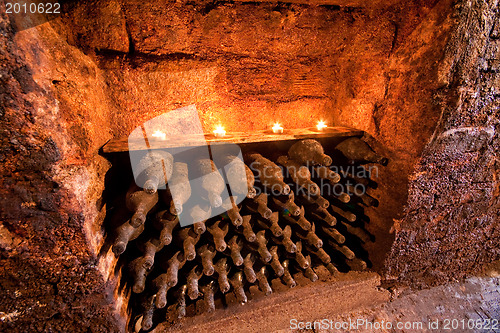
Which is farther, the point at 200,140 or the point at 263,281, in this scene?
the point at 263,281

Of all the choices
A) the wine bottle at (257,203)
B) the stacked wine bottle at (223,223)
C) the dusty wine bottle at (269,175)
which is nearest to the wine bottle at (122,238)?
the stacked wine bottle at (223,223)

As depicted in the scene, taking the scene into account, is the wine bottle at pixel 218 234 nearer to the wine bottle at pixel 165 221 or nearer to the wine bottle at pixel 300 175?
the wine bottle at pixel 165 221

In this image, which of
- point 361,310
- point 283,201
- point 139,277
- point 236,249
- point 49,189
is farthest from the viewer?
point 361,310

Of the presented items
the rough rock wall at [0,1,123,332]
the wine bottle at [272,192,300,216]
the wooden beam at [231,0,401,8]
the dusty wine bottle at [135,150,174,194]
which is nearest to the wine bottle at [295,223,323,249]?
the wine bottle at [272,192,300,216]

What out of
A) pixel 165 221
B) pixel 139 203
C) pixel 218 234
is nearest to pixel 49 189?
pixel 139 203

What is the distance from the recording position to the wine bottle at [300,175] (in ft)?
4.44

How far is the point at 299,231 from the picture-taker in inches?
63.2

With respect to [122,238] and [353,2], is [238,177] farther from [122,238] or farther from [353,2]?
[353,2]

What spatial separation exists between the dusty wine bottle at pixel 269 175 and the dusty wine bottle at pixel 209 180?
0.92 ft

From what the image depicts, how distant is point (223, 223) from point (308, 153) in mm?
745

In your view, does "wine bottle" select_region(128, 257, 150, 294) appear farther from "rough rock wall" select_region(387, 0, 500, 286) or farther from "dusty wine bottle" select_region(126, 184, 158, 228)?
"rough rock wall" select_region(387, 0, 500, 286)

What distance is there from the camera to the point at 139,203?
3.78 feet

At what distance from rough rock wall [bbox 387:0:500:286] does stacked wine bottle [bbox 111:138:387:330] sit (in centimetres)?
30

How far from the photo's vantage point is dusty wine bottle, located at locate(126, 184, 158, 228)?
106 cm
